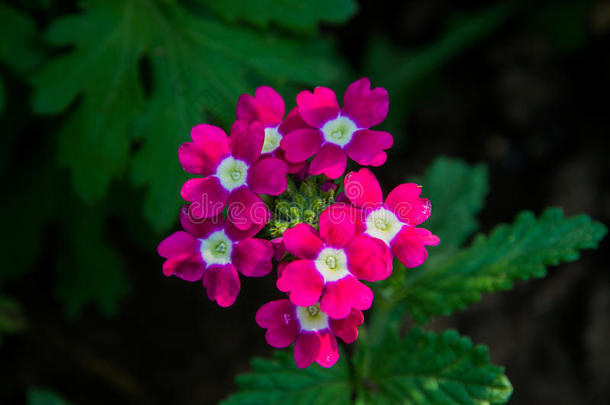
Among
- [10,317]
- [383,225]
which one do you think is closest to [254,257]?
[383,225]

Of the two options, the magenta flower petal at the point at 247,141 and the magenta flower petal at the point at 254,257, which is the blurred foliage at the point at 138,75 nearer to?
the magenta flower petal at the point at 247,141

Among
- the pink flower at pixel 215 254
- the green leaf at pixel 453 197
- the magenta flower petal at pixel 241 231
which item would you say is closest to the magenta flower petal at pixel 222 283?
the pink flower at pixel 215 254

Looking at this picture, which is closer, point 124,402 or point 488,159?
point 124,402

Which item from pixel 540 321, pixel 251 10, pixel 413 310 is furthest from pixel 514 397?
pixel 251 10

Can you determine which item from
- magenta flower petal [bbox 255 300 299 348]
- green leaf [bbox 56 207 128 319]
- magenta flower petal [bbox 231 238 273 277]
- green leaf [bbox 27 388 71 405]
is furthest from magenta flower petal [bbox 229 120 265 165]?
green leaf [bbox 56 207 128 319]

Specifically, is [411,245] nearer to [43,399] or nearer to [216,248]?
[216,248]

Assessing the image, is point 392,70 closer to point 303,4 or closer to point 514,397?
point 303,4

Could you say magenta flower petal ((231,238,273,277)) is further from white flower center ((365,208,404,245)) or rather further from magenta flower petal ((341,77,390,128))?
magenta flower petal ((341,77,390,128))
